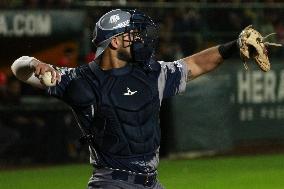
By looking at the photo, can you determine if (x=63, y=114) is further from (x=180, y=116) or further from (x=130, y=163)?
(x=130, y=163)

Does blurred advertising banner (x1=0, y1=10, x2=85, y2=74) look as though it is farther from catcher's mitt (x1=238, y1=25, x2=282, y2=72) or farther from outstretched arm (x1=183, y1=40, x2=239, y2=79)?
catcher's mitt (x1=238, y1=25, x2=282, y2=72)

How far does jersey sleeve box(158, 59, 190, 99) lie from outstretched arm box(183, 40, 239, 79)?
62 mm

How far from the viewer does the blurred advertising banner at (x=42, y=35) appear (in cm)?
1454

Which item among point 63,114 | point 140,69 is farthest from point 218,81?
point 140,69

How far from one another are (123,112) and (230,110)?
35.3 feet

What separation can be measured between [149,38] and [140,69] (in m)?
0.24

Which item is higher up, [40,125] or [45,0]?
[45,0]

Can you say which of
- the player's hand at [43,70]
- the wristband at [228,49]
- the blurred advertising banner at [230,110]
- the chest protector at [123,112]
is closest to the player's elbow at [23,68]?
the player's hand at [43,70]

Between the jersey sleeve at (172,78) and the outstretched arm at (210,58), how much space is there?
0.20 feet

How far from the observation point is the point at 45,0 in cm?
1627

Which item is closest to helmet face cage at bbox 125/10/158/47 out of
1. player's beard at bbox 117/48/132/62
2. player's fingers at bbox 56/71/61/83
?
player's beard at bbox 117/48/132/62

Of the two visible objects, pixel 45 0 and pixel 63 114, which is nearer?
pixel 63 114

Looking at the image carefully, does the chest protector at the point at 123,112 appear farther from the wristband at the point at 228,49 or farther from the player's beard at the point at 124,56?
the wristband at the point at 228,49

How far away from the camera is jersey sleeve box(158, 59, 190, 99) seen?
603cm
